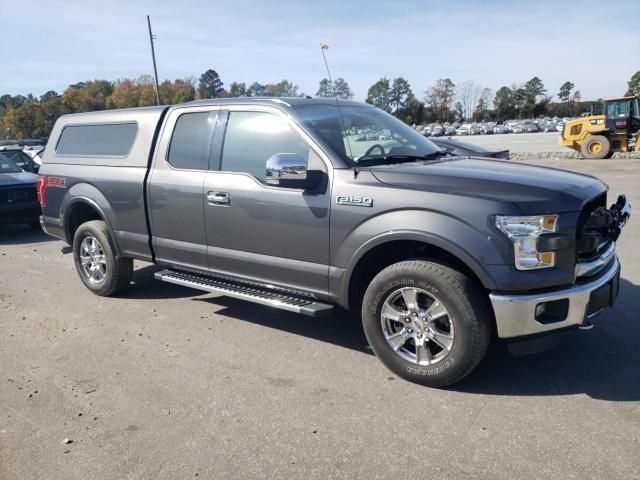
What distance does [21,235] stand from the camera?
10.2m

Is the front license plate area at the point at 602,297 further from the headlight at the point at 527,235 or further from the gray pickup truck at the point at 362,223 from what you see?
the headlight at the point at 527,235

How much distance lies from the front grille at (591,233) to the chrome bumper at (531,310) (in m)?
0.24

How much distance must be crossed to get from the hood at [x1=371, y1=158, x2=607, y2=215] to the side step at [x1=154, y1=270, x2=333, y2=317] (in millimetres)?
1090

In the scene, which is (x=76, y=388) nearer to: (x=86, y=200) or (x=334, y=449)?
(x=334, y=449)

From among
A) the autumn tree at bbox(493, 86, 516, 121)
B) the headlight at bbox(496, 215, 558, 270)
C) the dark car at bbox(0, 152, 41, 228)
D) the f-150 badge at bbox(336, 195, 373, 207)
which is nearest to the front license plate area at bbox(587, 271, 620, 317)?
the headlight at bbox(496, 215, 558, 270)

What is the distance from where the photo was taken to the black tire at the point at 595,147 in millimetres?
20531

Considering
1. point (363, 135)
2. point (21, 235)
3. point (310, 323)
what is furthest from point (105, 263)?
point (21, 235)

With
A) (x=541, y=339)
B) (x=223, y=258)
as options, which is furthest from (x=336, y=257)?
(x=541, y=339)

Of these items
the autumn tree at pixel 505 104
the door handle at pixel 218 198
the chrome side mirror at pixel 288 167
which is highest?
the autumn tree at pixel 505 104

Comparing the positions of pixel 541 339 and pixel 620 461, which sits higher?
pixel 541 339

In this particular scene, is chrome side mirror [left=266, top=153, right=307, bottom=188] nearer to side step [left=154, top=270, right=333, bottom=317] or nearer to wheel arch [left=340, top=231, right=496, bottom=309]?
wheel arch [left=340, top=231, right=496, bottom=309]

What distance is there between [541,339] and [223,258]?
2.58 m

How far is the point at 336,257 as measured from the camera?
12.6 ft

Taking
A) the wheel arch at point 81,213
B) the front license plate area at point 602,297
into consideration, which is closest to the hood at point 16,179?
the wheel arch at point 81,213
